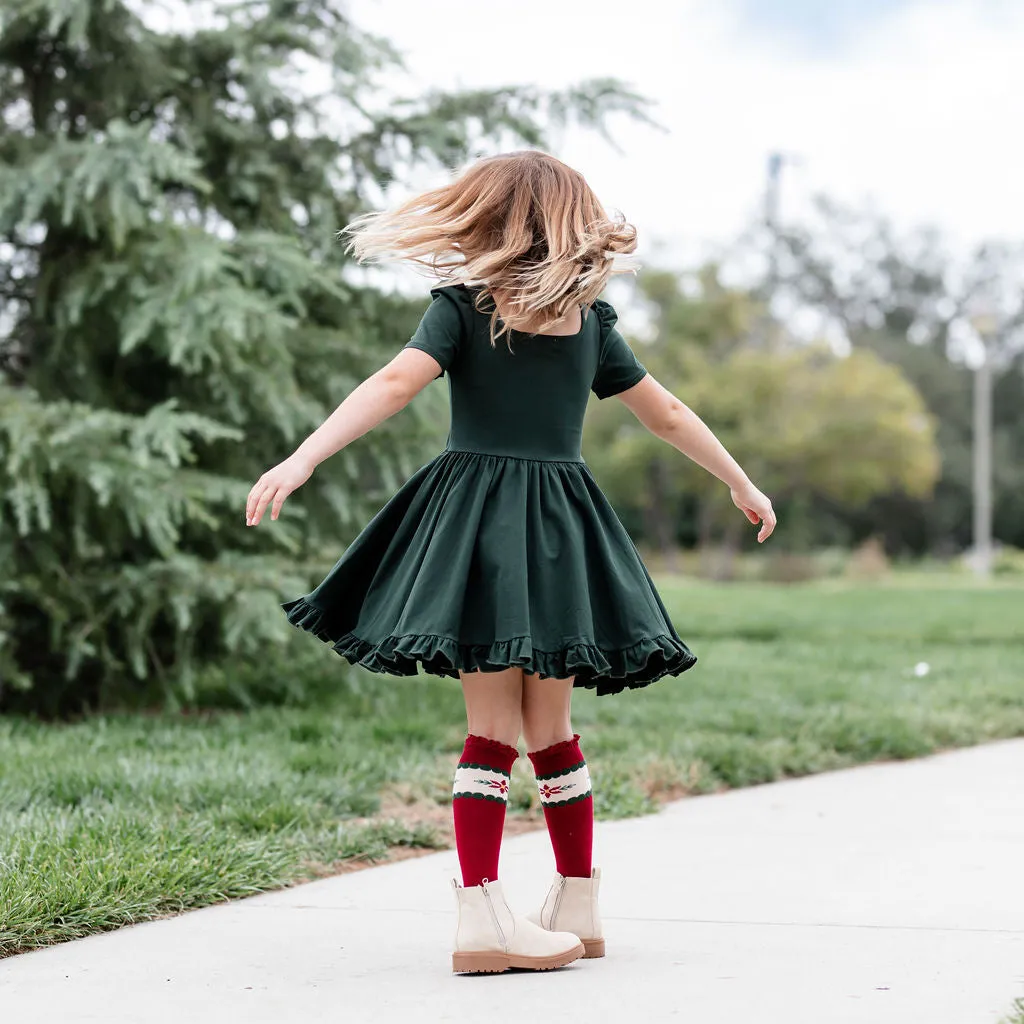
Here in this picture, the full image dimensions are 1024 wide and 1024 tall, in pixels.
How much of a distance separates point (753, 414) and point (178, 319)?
26.6 meters

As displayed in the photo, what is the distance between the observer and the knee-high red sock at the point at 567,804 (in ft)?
9.88

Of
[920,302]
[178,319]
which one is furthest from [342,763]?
[920,302]

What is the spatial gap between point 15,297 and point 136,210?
4.15ft

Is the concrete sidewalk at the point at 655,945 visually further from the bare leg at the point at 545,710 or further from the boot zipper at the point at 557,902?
the bare leg at the point at 545,710

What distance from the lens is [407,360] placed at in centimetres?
288

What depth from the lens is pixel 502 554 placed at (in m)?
2.79

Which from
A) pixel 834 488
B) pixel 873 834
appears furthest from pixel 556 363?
pixel 834 488

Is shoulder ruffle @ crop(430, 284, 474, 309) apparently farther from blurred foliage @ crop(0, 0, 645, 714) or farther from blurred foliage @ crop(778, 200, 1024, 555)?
blurred foliage @ crop(778, 200, 1024, 555)

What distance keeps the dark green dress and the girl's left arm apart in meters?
0.06

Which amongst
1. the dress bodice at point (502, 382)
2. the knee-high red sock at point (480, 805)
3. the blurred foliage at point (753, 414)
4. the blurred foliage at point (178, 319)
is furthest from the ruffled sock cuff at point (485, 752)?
the blurred foliage at point (753, 414)

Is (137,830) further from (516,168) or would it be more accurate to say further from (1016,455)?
(1016,455)

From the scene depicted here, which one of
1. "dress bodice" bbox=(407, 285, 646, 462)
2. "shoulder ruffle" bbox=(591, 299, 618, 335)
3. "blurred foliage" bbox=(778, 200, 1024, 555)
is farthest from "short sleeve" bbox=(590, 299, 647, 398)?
Result: "blurred foliage" bbox=(778, 200, 1024, 555)

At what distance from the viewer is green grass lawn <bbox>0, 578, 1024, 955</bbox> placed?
3367 mm

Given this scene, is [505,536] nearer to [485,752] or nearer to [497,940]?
[485,752]
